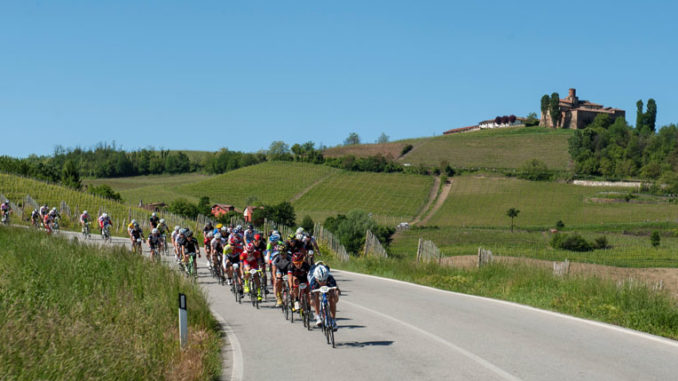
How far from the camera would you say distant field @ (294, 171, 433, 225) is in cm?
10694

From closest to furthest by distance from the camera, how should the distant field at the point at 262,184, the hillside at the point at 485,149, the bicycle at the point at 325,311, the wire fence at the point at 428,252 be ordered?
the bicycle at the point at 325,311 < the wire fence at the point at 428,252 < the distant field at the point at 262,184 < the hillside at the point at 485,149

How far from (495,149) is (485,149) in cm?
224

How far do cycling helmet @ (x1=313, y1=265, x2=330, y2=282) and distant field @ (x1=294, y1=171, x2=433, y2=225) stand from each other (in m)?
84.7

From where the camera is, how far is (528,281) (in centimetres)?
1830

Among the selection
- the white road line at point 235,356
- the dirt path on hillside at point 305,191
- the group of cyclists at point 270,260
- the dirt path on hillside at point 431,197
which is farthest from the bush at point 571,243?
the dirt path on hillside at point 305,191

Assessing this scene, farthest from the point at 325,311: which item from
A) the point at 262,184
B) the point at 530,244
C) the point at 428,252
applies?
the point at 262,184

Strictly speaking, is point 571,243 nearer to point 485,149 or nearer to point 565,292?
point 565,292

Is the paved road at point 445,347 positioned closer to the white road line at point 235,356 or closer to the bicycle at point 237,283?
the white road line at point 235,356

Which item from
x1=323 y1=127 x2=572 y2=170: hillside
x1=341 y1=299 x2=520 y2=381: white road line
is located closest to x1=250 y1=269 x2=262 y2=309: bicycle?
x1=341 y1=299 x2=520 y2=381: white road line

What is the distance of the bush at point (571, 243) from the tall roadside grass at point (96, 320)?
2039 inches

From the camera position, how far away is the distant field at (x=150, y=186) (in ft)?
415

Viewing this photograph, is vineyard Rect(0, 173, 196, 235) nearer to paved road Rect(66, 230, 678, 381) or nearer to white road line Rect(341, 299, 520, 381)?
paved road Rect(66, 230, 678, 381)

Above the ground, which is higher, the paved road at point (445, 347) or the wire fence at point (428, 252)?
the wire fence at point (428, 252)

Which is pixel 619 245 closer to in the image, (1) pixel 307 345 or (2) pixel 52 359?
(1) pixel 307 345
